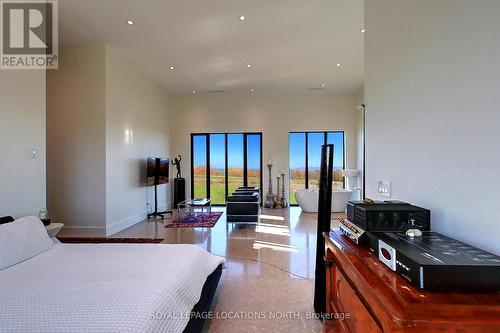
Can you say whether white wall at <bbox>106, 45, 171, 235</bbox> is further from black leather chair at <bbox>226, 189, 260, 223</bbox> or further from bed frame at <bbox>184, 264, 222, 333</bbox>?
bed frame at <bbox>184, 264, 222, 333</bbox>

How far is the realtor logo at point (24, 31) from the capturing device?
2836 mm

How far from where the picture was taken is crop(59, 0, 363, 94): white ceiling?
142 inches

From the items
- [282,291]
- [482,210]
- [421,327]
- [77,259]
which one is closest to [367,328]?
[421,327]

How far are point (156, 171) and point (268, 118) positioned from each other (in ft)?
13.0

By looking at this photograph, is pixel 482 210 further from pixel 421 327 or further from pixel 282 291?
pixel 282 291

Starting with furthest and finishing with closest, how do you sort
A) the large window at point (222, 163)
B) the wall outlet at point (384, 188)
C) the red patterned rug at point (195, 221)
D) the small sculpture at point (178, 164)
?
the large window at point (222, 163) < the small sculpture at point (178, 164) < the red patterned rug at point (195, 221) < the wall outlet at point (384, 188)

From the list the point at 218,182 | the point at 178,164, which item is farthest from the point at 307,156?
the point at 178,164

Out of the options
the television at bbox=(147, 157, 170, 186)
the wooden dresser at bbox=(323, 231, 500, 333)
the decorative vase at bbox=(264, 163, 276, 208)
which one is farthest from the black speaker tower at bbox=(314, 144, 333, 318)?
the decorative vase at bbox=(264, 163, 276, 208)

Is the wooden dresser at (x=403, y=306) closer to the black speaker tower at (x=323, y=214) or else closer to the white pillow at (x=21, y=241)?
the black speaker tower at (x=323, y=214)

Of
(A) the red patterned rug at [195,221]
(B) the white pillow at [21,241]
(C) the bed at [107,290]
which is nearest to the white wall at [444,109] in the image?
(C) the bed at [107,290]

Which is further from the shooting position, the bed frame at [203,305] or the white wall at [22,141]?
the white wall at [22,141]

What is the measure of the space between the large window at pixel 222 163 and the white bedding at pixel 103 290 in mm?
6067

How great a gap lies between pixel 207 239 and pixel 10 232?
2.82 metres

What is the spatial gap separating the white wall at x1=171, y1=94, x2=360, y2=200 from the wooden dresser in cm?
704
